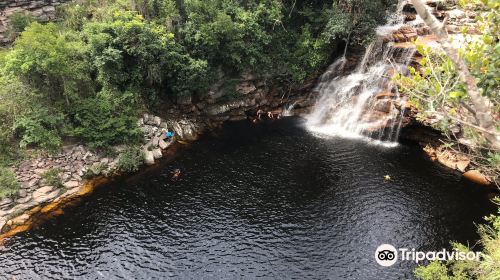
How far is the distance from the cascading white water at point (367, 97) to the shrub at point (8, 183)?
25.0m

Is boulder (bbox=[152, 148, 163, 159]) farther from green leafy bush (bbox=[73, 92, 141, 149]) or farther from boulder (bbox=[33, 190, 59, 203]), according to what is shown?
boulder (bbox=[33, 190, 59, 203])

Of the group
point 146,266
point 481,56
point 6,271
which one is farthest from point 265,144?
point 481,56

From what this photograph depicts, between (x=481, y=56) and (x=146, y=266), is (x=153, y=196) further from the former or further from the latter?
(x=481, y=56)

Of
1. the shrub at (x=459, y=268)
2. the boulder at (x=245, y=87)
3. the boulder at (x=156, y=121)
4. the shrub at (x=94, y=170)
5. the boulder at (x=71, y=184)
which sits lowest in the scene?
the boulder at (x=71, y=184)

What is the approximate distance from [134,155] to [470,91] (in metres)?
26.4

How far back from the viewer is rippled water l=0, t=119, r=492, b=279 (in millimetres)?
20219

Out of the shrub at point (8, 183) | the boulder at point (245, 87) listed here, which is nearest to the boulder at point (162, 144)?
the boulder at point (245, 87)

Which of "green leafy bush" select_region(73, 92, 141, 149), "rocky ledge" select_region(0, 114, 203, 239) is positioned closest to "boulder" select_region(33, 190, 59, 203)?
"rocky ledge" select_region(0, 114, 203, 239)

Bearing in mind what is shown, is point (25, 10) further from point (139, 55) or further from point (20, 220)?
point (20, 220)

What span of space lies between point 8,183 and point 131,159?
8313 millimetres

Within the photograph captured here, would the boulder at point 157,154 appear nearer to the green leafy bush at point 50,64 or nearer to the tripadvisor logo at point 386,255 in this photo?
the green leafy bush at point 50,64

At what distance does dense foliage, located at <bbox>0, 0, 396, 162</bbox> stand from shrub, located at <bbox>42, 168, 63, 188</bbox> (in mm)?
2218

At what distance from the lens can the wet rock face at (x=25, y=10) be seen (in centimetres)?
3578

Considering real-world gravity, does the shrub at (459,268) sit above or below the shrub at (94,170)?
above
